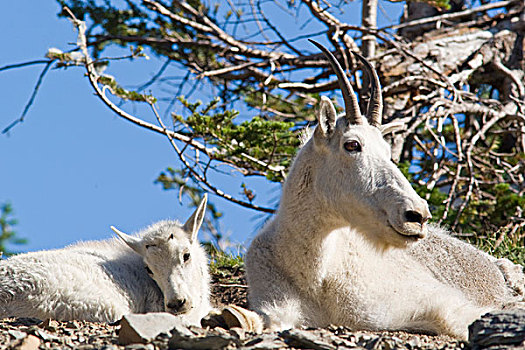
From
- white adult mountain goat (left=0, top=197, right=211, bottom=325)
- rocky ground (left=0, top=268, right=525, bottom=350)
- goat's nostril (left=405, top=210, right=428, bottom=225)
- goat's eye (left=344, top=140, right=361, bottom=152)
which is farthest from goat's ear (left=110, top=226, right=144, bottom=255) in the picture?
goat's nostril (left=405, top=210, right=428, bottom=225)

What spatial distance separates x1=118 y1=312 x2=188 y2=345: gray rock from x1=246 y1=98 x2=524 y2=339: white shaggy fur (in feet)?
4.05

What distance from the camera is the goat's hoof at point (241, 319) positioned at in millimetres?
4637

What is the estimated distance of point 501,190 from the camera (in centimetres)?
942

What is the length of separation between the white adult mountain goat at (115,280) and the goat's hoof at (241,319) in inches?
11.6

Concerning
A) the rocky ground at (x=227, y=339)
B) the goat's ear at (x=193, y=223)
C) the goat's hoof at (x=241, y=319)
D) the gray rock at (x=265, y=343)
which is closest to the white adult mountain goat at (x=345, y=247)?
the goat's hoof at (x=241, y=319)

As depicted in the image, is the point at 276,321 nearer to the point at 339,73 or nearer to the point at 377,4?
the point at 339,73

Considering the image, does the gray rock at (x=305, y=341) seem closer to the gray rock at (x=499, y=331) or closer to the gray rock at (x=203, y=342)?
the gray rock at (x=203, y=342)

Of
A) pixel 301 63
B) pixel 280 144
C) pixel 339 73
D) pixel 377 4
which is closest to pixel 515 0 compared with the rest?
pixel 377 4

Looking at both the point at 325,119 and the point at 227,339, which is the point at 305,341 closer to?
the point at 227,339

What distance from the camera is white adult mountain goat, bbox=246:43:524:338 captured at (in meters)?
4.97

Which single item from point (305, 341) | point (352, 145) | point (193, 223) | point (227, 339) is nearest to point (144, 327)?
point (227, 339)

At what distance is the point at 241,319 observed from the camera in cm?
464

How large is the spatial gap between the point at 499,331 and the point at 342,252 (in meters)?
1.86

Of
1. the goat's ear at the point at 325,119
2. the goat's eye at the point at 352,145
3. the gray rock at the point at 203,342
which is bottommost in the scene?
the gray rock at the point at 203,342
